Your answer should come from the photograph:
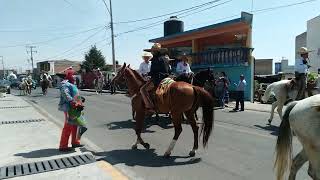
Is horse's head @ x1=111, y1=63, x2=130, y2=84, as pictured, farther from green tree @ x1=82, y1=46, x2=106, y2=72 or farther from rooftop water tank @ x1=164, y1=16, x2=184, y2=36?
green tree @ x1=82, y1=46, x2=106, y2=72

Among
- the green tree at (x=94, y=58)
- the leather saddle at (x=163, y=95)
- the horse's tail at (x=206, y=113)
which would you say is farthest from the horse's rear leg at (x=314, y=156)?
the green tree at (x=94, y=58)

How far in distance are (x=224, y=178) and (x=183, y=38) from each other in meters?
24.7

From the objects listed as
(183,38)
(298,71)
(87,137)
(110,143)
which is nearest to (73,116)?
(110,143)

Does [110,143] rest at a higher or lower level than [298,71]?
lower

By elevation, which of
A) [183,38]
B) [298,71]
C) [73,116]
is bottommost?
[73,116]

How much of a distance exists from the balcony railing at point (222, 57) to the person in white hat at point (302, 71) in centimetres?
1115

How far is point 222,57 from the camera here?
25.1 m

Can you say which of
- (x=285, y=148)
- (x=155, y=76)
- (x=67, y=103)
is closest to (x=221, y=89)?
(x=155, y=76)

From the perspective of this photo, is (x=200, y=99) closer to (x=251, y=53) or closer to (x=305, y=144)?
(x=305, y=144)

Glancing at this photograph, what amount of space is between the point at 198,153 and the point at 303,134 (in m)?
3.76

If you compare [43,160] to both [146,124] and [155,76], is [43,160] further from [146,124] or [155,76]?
[146,124]

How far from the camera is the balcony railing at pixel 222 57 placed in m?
23.5

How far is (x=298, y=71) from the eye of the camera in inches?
472

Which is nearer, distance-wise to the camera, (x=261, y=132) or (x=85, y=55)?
(x=261, y=132)
